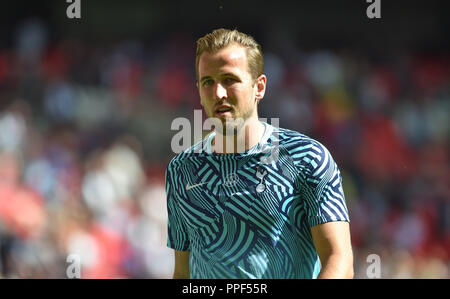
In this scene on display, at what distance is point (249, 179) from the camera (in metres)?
2.76

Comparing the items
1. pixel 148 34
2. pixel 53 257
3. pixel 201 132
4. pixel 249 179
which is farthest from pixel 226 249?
pixel 148 34

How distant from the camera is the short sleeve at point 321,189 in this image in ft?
8.35

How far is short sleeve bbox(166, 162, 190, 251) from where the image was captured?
116 inches

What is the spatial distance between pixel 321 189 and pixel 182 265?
2.59 feet

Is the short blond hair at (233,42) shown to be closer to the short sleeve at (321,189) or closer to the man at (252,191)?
the man at (252,191)

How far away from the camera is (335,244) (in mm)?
2490

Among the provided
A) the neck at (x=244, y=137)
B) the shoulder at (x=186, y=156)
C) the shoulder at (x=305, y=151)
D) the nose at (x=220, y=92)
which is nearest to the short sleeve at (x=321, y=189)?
the shoulder at (x=305, y=151)

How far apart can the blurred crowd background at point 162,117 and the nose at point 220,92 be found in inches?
180

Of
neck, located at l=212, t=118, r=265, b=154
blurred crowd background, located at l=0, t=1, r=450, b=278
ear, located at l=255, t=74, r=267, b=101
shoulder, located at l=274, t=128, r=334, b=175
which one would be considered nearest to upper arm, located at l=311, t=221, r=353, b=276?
shoulder, located at l=274, t=128, r=334, b=175

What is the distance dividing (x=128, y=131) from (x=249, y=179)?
5.56 m

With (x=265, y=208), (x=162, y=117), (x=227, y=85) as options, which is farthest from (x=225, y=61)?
(x=162, y=117)

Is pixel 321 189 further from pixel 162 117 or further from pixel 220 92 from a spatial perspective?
pixel 162 117

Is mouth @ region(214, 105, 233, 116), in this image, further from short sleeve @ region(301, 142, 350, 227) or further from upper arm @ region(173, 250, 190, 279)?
upper arm @ region(173, 250, 190, 279)

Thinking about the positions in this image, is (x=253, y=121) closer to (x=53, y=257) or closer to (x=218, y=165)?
(x=218, y=165)
